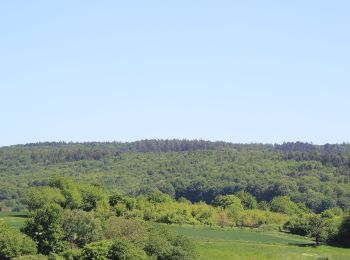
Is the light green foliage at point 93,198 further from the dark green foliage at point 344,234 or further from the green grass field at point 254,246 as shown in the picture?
the dark green foliage at point 344,234

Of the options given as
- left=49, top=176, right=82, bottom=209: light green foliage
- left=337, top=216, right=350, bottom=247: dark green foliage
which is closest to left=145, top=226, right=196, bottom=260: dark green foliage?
left=337, top=216, right=350, bottom=247: dark green foliage

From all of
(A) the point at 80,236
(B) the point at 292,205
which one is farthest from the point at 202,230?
(B) the point at 292,205

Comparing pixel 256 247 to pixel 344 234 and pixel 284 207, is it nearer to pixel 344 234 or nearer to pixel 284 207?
pixel 344 234

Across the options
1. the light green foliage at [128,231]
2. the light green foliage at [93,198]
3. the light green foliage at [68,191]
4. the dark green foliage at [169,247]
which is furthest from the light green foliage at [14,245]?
the light green foliage at [93,198]

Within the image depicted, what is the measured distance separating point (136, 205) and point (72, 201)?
15.9 metres

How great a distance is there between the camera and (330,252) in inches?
4242

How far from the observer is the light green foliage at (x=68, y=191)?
13812 cm

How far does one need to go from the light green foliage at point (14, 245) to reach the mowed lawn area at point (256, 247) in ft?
87.9

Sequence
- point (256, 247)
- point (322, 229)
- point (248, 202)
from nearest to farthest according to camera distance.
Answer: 1. point (256, 247)
2. point (322, 229)
3. point (248, 202)

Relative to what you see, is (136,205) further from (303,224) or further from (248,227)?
(303,224)

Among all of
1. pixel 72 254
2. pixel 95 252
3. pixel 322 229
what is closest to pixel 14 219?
pixel 72 254

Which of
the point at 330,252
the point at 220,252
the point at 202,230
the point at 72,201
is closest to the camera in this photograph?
the point at 220,252

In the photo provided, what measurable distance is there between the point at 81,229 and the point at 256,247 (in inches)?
1259

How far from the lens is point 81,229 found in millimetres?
97875
